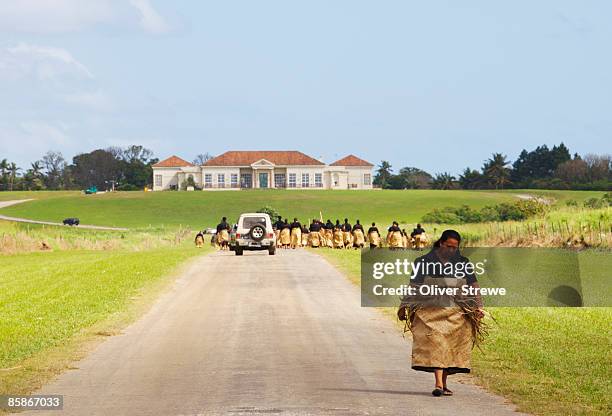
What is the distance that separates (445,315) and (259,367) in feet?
11.6

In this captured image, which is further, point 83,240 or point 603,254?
point 83,240

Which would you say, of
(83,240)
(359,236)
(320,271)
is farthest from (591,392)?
(83,240)

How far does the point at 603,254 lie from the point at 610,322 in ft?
69.2

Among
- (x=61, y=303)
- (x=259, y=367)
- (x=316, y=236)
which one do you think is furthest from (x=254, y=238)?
(x=259, y=367)

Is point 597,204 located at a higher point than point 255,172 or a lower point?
lower

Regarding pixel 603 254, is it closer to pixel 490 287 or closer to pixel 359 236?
pixel 359 236

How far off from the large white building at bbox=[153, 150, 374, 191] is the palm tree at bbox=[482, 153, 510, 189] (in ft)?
79.1

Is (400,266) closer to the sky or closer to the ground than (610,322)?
closer to the sky

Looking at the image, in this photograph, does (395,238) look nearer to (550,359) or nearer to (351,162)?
(550,359)

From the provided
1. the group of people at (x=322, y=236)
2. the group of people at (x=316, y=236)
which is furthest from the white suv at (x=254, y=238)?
the group of people at (x=322, y=236)

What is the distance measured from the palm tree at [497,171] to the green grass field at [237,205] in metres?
20.3

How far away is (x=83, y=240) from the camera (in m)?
67.9

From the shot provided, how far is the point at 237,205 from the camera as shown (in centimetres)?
14938

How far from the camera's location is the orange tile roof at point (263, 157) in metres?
190
